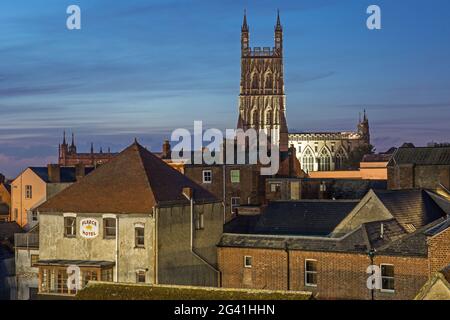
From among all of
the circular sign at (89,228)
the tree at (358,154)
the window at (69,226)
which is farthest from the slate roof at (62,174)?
the tree at (358,154)

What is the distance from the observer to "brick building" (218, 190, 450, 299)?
40.7 meters

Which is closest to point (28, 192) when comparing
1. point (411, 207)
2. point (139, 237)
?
point (139, 237)

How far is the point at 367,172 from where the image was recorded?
100 metres

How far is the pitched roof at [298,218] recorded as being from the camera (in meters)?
51.7

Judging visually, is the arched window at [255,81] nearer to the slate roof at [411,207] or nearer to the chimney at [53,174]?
the chimney at [53,174]

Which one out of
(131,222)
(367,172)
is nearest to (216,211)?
(131,222)

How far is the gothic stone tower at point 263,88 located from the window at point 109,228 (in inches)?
5726

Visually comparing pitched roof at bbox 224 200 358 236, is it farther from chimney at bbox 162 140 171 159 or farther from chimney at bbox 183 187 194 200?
chimney at bbox 162 140 171 159

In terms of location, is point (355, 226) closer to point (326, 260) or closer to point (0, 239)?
point (326, 260)


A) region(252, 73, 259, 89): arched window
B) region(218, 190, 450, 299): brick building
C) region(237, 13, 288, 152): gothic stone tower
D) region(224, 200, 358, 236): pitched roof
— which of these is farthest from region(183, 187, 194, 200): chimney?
region(252, 73, 259, 89): arched window

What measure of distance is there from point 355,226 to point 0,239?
32.7m

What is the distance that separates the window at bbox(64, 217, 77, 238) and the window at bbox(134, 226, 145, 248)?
3933 millimetres

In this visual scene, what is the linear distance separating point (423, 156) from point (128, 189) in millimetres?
35281

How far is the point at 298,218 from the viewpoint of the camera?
174ft
